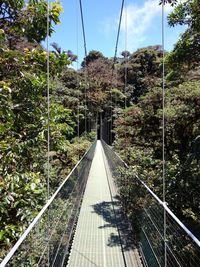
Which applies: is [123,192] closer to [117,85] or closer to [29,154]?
[29,154]

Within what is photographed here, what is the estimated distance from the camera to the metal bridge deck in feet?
8.46

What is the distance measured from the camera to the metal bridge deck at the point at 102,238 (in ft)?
8.46

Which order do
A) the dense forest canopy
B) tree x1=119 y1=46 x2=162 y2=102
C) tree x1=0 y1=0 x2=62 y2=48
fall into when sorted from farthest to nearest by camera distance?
tree x1=119 y1=46 x2=162 y2=102
tree x1=0 y1=0 x2=62 y2=48
the dense forest canopy

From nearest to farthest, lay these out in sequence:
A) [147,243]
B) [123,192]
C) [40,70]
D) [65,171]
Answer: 1. [147,243]
2. [40,70]
3. [123,192]
4. [65,171]

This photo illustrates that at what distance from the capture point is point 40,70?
294 cm

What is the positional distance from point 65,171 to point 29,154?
117 inches

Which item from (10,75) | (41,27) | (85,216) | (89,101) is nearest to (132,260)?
(85,216)

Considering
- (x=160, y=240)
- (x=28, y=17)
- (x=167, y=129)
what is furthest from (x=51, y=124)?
(x=167, y=129)

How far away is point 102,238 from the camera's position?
10.2 ft

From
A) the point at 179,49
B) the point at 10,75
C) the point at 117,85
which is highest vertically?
the point at 117,85

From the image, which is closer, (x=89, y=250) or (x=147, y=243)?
(x=147, y=243)

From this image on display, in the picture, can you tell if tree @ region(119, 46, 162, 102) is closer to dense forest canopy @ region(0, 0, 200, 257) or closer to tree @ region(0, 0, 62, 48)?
dense forest canopy @ region(0, 0, 200, 257)

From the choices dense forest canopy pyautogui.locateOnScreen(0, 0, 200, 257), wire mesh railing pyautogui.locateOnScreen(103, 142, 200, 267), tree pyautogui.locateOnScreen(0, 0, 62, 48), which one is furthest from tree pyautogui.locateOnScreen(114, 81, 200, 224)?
tree pyautogui.locateOnScreen(0, 0, 62, 48)

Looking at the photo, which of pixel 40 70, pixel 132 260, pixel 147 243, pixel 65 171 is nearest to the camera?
pixel 147 243
